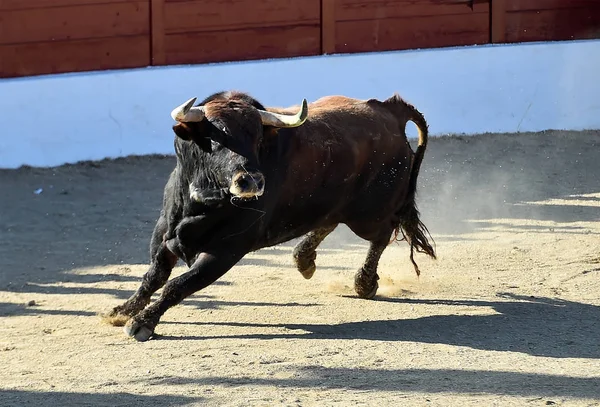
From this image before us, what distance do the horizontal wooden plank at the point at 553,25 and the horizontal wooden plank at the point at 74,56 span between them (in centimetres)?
409

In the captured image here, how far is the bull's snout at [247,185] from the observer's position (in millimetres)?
5109

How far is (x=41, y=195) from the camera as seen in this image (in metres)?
8.43

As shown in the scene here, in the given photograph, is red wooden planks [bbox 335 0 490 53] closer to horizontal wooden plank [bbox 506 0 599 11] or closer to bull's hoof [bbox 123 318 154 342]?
horizontal wooden plank [bbox 506 0 599 11]

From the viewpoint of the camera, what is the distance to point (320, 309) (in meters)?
5.97

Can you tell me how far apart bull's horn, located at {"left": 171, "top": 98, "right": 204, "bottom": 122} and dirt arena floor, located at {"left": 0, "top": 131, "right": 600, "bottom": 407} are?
1.02 m

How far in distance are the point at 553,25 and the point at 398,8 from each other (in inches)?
75.0

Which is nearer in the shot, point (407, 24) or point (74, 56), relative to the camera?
point (74, 56)

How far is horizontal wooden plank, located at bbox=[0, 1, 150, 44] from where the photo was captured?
32.3 ft

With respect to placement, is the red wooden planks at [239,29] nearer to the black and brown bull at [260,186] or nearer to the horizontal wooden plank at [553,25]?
the horizontal wooden plank at [553,25]

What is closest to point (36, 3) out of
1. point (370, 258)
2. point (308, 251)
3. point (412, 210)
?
point (308, 251)

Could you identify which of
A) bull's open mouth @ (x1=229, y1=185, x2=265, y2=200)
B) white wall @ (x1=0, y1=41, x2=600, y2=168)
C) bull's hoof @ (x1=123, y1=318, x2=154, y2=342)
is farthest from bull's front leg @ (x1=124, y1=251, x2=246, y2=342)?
white wall @ (x1=0, y1=41, x2=600, y2=168)

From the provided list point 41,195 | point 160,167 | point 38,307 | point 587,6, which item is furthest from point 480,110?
point 38,307

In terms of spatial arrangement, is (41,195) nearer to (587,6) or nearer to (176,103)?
(176,103)

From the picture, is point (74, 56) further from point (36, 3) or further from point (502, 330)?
point (502, 330)
